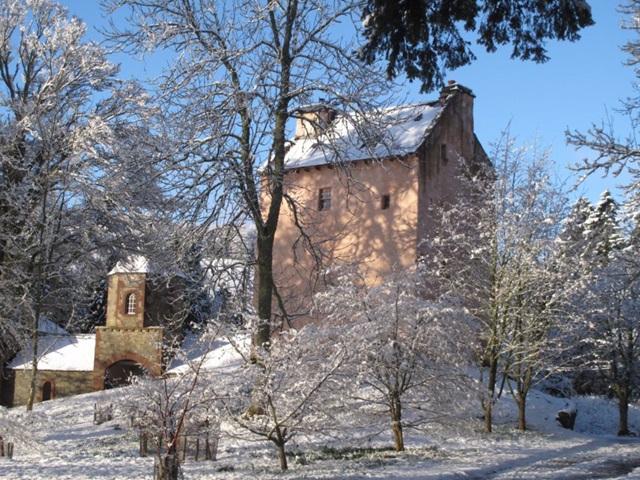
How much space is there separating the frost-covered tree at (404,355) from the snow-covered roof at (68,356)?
27767 mm

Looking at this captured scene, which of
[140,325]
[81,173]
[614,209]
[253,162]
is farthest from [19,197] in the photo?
[614,209]

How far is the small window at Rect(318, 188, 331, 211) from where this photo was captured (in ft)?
98.1

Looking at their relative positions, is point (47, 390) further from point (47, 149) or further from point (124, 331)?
point (47, 149)

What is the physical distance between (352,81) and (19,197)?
33.8 ft

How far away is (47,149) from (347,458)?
13147mm

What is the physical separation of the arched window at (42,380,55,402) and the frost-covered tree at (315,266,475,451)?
2892 centimetres

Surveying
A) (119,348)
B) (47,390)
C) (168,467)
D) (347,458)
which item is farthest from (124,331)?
(168,467)

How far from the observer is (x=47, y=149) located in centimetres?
2027

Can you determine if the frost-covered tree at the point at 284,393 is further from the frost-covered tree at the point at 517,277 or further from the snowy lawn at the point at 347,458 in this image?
the frost-covered tree at the point at 517,277

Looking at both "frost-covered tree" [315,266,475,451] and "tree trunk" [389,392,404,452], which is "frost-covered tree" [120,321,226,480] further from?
"tree trunk" [389,392,404,452]

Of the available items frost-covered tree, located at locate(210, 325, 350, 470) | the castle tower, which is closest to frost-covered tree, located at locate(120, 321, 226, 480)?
frost-covered tree, located at locate(210, 325, 350, 470)

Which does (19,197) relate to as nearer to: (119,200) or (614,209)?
(119,200)

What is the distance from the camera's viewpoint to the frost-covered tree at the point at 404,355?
44.4ft

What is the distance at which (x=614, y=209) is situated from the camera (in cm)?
4116
